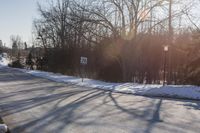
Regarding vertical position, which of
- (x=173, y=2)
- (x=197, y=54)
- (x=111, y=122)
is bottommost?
(x=111, y=122)

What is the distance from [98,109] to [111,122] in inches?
118

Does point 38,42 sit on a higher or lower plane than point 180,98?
higher

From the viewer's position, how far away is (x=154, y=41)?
39906mm

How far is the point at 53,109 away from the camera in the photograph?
14109 mm

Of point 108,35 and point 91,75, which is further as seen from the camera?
point 91,75

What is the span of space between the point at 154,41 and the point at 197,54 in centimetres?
1392

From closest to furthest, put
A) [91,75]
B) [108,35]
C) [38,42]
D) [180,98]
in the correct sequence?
[180,98] → [108,35] → [91,75] → [38,42]

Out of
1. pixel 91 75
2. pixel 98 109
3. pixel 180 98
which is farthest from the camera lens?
pixel 91 75

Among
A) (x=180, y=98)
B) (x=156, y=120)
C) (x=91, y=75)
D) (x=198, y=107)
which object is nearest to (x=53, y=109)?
(x=156, y=120)

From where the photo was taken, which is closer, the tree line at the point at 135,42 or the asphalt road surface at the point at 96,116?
the asphalt road surface at the point at 96,116

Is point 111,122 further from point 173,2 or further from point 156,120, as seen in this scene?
point 173,2

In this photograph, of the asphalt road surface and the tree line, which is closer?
the asphalt road surface

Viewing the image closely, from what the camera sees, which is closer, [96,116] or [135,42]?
→ [96,116]

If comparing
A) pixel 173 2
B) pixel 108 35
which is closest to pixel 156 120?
pixel 173 2
